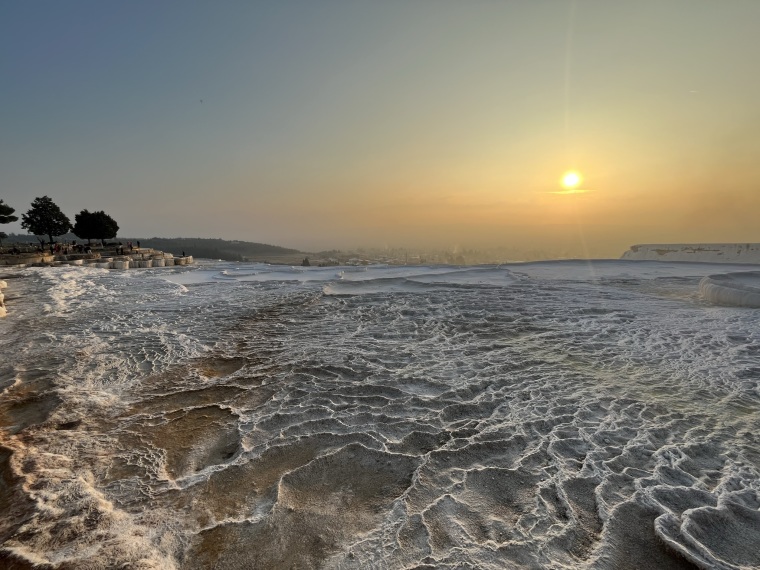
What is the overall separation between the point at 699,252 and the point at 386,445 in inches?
779

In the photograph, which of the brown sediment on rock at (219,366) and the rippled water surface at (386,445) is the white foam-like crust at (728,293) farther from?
the brown sediment on rock at (219,366)

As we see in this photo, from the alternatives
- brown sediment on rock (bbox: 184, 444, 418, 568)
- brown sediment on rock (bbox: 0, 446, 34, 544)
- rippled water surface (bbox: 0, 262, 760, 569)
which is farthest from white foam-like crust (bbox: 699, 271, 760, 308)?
brown sediment on rock (bbox: 0, 446, 34, 544)

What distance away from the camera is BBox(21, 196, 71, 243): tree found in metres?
32.8

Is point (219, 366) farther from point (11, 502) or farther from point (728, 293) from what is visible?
point (728, 293)

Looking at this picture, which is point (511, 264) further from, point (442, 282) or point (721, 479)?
point (721, 479)

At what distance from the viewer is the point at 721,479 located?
9.34 ft

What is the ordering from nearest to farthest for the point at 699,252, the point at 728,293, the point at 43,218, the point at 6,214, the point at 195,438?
the point at 195,438 → the point at 728,293 → the point at 699,252 → the point at 6,214 → the point at 43,218

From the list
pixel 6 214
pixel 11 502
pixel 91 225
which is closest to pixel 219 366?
pixel 11 502

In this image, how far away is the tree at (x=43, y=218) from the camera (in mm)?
32844

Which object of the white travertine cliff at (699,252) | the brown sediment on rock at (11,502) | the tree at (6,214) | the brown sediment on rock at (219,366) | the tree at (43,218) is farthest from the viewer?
the tree at (43,218)

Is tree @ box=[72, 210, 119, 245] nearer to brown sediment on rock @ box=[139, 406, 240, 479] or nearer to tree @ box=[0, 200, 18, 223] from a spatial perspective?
tree @ box=[0, 200, 18, 223]

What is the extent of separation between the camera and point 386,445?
135 inches

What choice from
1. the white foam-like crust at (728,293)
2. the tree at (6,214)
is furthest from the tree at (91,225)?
the white foam-like crust at (728,293)

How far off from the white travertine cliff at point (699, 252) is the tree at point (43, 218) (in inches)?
1805
